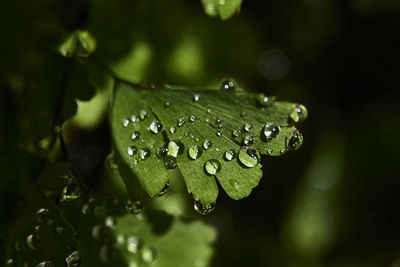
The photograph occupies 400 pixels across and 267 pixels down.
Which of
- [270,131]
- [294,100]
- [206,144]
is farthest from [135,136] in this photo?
[294,100]

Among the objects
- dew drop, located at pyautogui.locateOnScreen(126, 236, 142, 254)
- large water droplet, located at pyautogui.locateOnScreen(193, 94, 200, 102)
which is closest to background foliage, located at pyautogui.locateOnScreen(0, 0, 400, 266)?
dew drop, located at pyautogui.locateOnScreen(126, 236, 142, 254)

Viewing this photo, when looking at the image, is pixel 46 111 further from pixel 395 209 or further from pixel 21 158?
pixel 395 209

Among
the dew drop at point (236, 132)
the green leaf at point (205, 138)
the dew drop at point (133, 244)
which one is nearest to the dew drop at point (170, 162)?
the green leaf at point (205, 138)

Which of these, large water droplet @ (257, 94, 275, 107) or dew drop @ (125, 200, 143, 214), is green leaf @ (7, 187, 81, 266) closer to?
dew drop @ (125, 200, 143, 214)

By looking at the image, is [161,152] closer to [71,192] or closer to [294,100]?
[71,192]

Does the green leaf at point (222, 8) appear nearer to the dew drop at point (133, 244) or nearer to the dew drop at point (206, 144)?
the dew drop at point (206, 144)

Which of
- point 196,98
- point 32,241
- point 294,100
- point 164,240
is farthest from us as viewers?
point 294,100
